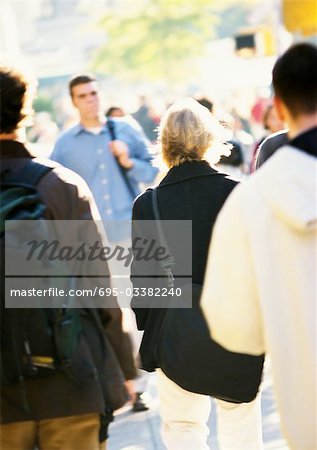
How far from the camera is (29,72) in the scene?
4.48 m

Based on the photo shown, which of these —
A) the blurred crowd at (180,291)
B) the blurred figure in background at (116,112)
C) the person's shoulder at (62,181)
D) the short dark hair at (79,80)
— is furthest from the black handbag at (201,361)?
the blurred figure in background at (116,112)

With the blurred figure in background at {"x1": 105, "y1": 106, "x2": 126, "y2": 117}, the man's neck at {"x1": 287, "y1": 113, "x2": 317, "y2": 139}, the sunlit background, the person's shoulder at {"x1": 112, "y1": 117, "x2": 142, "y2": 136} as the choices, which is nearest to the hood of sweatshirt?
the man's neck at {"x1": 287, "y1": 113, "x2": 317, "y2": 139}

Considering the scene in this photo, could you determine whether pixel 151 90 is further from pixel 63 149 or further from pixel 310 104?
pixel 310 104

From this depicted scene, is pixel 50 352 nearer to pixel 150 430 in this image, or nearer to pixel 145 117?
pixel 150 430

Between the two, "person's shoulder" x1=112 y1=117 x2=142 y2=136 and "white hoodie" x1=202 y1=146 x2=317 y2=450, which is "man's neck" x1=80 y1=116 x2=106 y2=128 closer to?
"person's shoulder" x1=112 y1=117 x2=142 y2=136

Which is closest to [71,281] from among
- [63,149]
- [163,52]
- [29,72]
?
[29,72]

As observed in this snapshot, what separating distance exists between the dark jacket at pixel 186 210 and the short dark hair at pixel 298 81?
54.4 inches

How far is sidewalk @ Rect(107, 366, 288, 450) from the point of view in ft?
22.1

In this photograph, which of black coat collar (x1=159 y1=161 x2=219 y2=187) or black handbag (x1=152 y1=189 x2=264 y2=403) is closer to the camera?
black handbag (x1=152 y1=189 x2=264 y2=403)

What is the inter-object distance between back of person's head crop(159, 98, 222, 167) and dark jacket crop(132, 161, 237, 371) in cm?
9

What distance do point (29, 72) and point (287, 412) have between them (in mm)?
1558

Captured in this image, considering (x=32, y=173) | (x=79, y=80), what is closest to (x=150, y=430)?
(x=79, y=80)

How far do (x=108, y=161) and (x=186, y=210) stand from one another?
11.6 ft

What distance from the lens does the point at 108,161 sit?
8656mm
